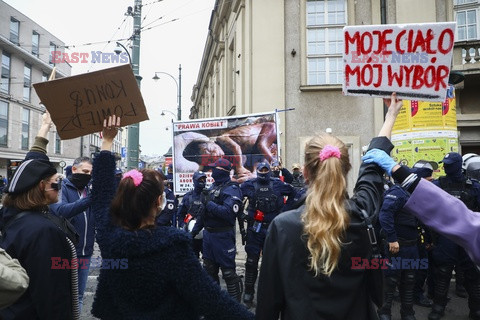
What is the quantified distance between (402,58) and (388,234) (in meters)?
3.18

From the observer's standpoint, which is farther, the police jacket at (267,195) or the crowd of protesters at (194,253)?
the police jacket at (267,195)

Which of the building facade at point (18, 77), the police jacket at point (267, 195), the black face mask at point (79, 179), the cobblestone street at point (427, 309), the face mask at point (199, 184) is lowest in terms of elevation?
the cobblestone street at point (427, 309)

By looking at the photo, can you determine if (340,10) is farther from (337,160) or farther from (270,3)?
(337,160)

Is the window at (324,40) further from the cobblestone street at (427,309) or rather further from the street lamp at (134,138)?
the cobblestone street at (427,309)

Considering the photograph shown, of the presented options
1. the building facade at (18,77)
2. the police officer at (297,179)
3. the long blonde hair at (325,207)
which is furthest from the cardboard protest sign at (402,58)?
the building facade at (18,77)

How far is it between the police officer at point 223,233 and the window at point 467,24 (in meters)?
11.7

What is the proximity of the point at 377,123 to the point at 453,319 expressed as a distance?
8.63 meters

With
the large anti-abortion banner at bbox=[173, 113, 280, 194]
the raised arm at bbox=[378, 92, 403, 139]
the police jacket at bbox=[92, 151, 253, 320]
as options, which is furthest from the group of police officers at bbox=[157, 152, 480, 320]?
the police jacket at bbox=[92, 151, 253, 320]

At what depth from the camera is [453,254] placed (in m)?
5.00

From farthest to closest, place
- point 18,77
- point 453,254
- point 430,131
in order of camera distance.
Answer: point 18,77 → point 430,131 → point 453,254

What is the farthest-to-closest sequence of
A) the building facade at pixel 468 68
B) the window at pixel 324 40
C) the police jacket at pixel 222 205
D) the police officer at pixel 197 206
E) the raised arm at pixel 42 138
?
the window at pixel 324 40
the building facade at pixel 468 68
the police officer at pixel 197 206
the police jacket at pixel 222 205
the raised arm at pixel 42 138

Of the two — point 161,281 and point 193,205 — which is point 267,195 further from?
point 161,281

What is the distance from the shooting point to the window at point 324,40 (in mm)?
13375

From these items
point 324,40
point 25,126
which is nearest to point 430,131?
point 324,40
